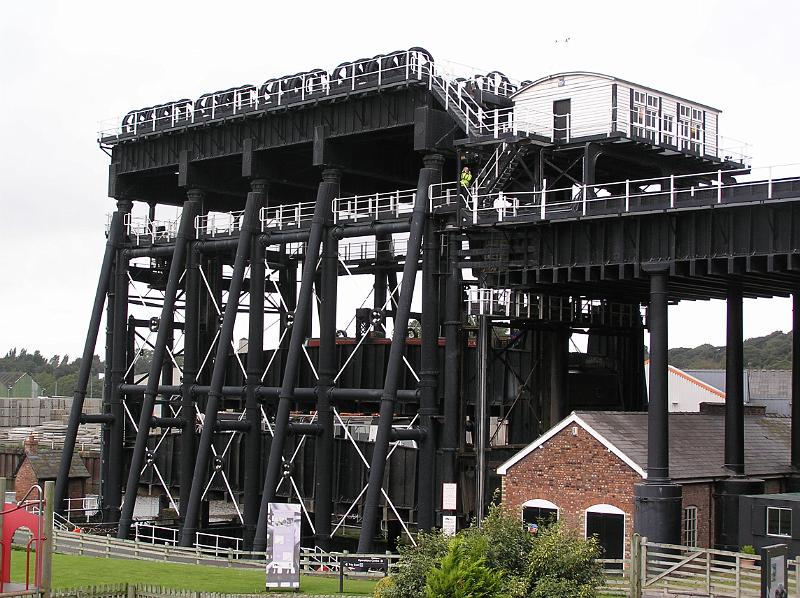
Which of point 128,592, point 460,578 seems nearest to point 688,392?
point 128,592

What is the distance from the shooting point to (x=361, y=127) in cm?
5384

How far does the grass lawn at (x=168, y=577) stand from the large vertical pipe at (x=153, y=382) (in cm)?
1445

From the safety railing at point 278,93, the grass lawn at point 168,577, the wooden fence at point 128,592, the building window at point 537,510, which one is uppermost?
the safety railing at point 278,93

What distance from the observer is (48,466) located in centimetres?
7700

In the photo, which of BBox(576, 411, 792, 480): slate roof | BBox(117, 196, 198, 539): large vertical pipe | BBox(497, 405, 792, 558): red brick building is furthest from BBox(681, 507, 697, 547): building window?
BBox(117, 196, 198, 539): large vertical pipe

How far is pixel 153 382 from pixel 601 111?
25.7 meters

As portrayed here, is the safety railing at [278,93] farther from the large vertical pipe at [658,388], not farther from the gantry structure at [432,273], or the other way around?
the large vertical pipe at [658,388]

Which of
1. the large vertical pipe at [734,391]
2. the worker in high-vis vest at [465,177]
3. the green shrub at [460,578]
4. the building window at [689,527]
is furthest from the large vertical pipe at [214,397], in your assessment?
the green shrub at [460,578]

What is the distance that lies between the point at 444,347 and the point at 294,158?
49.5 ft

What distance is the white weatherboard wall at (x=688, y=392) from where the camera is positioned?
322 feet

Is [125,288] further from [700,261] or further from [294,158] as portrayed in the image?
[700,261]

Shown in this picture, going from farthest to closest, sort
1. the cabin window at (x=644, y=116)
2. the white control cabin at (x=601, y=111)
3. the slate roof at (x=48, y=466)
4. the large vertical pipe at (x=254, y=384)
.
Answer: the slate roof at (x=48, y=466) → the large vertical pipe at (x=254, y=384) → the cabin window at (x=644, y=116) → the white control cabin at (x=601, y=111)

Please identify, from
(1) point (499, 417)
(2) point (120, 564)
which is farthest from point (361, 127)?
(2) point (120, 564)

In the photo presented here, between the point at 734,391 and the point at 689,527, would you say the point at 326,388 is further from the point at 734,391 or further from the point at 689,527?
the point at 734,391
